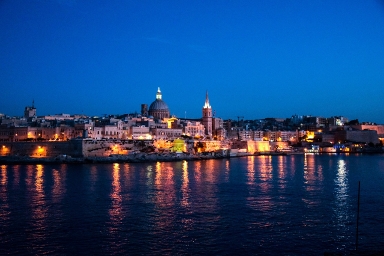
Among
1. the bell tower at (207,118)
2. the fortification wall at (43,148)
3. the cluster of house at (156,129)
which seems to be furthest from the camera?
the bell tower at (207,118)

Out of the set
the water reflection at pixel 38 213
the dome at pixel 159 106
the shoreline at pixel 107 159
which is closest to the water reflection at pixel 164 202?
the water reflection at pixel 38 213

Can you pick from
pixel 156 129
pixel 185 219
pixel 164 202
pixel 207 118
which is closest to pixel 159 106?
pixel 207 118

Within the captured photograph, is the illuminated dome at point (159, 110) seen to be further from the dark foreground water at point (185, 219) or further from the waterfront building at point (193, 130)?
the dark foreground water at point (185, 219)

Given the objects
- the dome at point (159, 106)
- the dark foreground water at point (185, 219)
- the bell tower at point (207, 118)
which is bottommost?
the dark foreground water at point (185, 219)

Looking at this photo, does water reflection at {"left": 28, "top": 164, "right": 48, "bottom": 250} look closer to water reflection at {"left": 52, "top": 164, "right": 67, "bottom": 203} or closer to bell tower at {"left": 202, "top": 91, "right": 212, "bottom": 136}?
water reflection at {"left": 52, "top": 164, "right": 67, "bottom": 203}

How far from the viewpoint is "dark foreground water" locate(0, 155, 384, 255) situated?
18.3 feet

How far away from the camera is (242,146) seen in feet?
117

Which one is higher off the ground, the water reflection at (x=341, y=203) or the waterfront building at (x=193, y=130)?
the waterfront building at (x=193, y=130)

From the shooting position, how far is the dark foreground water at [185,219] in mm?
5578

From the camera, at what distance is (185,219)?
23.2 ft

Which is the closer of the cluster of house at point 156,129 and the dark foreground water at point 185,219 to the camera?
the dark foreground water at point 185,219

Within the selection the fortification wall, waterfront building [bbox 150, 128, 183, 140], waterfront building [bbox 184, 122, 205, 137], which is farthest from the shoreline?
waterfront building [bbox 184, 122, 205, 137]

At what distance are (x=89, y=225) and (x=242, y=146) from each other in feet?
96.5

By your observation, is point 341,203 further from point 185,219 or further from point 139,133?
point 139,133
